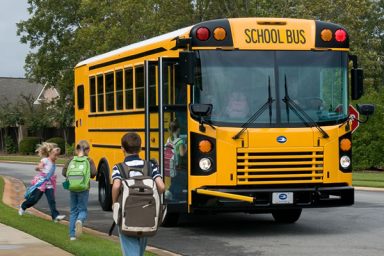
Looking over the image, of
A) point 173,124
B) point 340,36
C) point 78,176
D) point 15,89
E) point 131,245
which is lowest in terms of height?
point 131,245

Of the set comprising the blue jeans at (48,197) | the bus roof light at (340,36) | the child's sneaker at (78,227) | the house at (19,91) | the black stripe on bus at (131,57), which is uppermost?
the house at (19,91)

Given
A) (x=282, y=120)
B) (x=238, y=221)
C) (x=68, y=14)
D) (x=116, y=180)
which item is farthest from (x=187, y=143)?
(x=68, y=14)

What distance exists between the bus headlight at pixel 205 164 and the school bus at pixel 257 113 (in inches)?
0.6

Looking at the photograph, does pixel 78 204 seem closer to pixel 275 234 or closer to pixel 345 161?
pixel 275 234

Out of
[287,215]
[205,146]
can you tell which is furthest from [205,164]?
[287,215]

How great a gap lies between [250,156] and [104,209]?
573 cm

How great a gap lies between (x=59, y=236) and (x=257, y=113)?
3.48 meters

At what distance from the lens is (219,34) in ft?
39.9

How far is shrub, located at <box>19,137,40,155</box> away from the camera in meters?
64.6

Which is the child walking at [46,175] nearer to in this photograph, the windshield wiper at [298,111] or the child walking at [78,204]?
the child walking at [78,204]

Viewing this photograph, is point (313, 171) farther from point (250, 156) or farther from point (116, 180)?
point (116, 180)

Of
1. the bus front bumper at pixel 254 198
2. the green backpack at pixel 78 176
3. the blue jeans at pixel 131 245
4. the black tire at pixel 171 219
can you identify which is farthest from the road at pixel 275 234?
the blue jeans at pixel 131 245

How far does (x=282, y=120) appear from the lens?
12031 millimetres

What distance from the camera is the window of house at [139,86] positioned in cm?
1390
